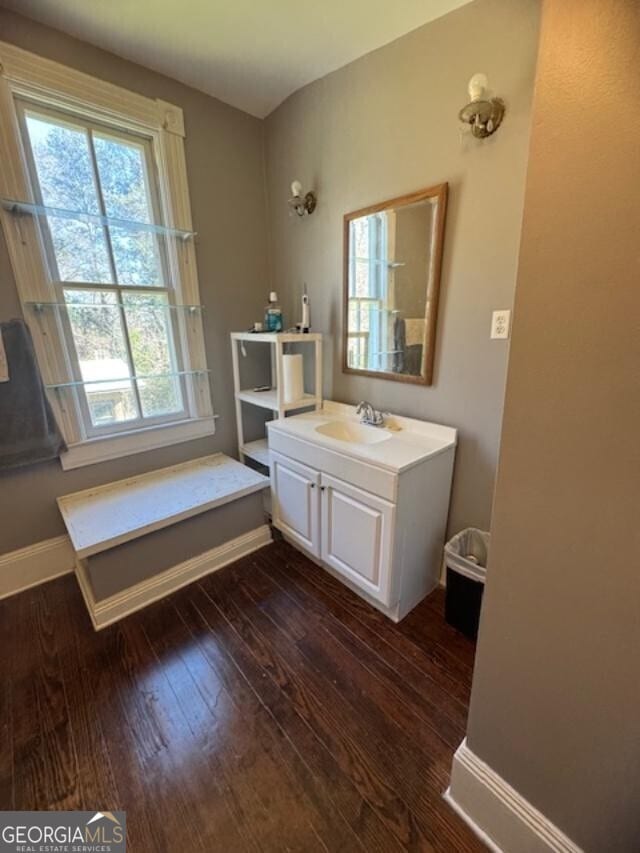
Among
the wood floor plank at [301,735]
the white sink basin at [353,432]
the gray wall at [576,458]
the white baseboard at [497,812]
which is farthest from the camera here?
the white sink basin at [353,432]

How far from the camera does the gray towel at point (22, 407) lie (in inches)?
64.7

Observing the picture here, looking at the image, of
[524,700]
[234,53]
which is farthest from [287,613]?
[234,53]

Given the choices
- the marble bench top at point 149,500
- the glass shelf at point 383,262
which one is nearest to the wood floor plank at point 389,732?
the marble bench top at point 149,500

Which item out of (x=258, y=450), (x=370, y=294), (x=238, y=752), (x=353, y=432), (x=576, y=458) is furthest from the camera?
(x=258, y=450)

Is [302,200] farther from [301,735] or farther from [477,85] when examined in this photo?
[301,735]

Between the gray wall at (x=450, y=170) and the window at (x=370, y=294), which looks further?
the window at (x=370, y=294)

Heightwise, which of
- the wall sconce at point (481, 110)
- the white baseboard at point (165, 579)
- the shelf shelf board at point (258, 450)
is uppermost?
the wall sconce at point (481, 110)

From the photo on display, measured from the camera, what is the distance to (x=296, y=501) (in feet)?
6.33

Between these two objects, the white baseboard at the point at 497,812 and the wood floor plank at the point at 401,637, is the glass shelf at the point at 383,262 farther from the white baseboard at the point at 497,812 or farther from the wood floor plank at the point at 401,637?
the white baseboard at the point at 497,812

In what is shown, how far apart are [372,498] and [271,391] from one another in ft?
3.97

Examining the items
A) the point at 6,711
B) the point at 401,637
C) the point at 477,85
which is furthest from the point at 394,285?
the point at 6,711

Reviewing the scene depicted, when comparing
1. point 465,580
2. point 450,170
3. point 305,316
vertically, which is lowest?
point 465,580

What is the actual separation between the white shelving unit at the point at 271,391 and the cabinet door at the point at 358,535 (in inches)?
24.3

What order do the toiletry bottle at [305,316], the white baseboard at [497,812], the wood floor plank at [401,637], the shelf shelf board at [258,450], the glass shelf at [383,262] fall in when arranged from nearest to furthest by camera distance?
the white baseboard at [497,812] < the wood floor plank at [401,637] < the glass shelf at [383,262] < the toiletry bottle at [305,316] < the shelf shelf board at [258,450]
